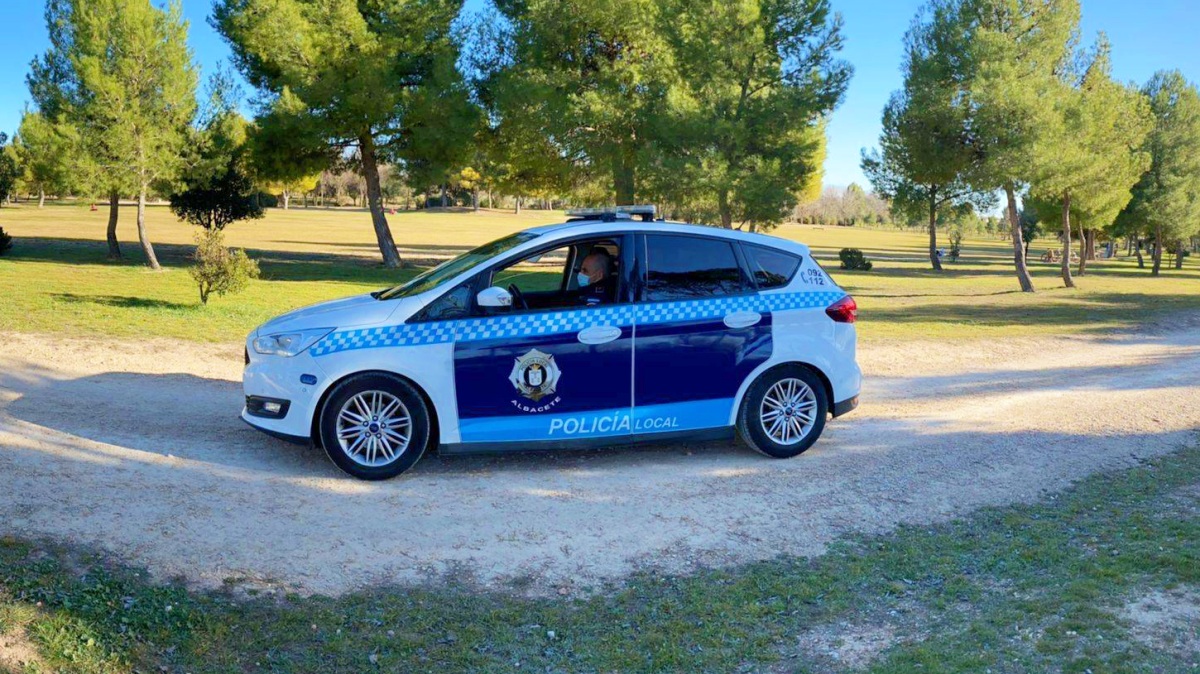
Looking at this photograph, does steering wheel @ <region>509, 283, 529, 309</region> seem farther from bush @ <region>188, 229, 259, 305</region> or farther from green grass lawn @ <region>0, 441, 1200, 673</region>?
bush @ <region>188, 229, 259, 305</region>

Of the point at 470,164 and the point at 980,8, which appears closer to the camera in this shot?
the point at 980,8

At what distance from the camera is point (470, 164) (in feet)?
106

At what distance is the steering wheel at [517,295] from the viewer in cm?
670

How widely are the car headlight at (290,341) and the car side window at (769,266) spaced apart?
323 cm

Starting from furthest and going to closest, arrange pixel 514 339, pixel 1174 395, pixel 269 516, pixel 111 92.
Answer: pixel 111 92
pixel 1174 395
pixel 514 339
pixel 269 516

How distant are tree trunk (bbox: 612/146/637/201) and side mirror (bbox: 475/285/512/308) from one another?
23315 mm

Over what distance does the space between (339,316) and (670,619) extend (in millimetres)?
3323

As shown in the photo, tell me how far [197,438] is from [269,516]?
1971 mm

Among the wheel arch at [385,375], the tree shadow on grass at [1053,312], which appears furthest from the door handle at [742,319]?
the tree shadow on grass at [1053,312]

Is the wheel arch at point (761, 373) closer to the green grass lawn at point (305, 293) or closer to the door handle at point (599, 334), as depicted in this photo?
the door handle at point (599, 334)

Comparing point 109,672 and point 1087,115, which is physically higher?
point 1087,115

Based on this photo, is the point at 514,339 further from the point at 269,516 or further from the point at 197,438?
the point at 197,438

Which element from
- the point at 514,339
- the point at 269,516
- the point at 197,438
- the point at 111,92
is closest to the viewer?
the point at 269,516

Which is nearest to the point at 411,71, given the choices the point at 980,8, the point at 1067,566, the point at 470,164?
the point at 470,164
